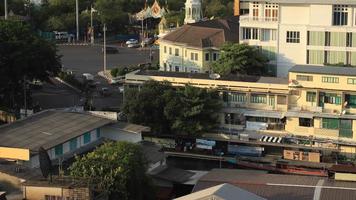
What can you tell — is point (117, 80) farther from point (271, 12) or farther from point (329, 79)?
point (329, 79)

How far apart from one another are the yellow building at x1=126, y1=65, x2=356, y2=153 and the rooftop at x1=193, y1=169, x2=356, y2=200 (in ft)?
14.2

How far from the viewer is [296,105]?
25500 mm

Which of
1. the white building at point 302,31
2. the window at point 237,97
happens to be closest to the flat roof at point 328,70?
the window at point 237,97

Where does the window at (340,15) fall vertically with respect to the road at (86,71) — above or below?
above

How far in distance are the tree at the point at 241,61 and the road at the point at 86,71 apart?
4137 mm

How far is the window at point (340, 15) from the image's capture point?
28.3 metres

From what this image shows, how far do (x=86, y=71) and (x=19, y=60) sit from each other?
9543 mm

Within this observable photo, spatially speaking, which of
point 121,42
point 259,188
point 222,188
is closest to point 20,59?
point 259,188

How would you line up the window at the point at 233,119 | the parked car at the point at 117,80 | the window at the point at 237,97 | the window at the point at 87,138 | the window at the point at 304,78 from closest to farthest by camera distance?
the window at the point at 87,138 < the window at the point at 304,78 < the window at the point at 233,119 < the window at the point at 237,97 < the parked car at the point at 117,80

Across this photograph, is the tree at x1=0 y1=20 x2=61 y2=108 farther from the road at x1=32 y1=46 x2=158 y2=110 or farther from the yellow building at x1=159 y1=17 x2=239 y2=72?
the yellow building at x1=159 y1=17 x2=239 y2=72

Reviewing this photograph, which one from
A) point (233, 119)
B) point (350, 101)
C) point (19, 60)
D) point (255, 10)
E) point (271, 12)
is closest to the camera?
point (350, 101)

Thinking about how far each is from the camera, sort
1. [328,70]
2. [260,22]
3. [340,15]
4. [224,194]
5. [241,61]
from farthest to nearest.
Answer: [260,22]
[241,61]
[340,15]
[328,70]
[224,194]

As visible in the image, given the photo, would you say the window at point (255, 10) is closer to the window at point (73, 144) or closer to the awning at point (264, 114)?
the awning at point (264, 114)

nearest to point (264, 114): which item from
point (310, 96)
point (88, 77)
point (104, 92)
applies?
point (310, 96)
